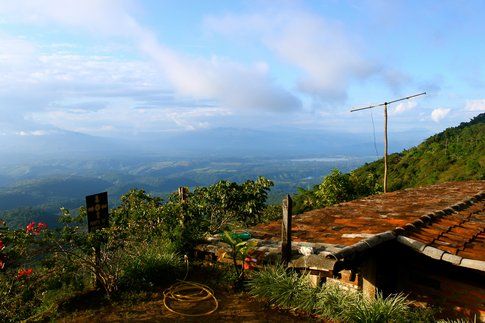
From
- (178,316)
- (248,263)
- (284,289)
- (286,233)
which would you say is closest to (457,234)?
(286,233)

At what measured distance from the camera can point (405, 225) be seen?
755cm

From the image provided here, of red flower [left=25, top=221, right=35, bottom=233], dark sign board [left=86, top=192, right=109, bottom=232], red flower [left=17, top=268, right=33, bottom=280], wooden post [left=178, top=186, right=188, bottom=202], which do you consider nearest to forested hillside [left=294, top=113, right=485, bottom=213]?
wooden post [left=178, top=186, right=188, bottom=202]

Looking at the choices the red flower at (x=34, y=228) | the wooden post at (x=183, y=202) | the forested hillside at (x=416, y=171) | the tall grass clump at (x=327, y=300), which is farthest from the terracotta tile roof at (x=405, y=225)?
the forested hillside at (x=416, y=171)

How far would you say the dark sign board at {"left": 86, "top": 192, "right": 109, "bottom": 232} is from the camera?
788 centimetres

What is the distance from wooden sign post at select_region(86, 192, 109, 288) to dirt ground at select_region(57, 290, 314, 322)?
962mm

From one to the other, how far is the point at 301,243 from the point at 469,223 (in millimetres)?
4035

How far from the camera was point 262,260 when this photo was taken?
7602 mm

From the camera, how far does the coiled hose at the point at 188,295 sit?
278 inches

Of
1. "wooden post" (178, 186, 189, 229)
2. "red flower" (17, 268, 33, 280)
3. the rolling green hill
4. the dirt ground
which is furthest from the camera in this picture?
the rolling green hill

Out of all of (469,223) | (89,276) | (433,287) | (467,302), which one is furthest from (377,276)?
(89,276)

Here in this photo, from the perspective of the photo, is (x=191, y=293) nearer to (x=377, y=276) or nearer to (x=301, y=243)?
(x=301, y=243)

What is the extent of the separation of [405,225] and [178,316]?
486 cm

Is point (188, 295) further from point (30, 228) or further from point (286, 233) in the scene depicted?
point (30, 228)

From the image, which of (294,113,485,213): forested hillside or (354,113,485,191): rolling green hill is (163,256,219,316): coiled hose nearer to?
(294,113,485,213): forested hillside
